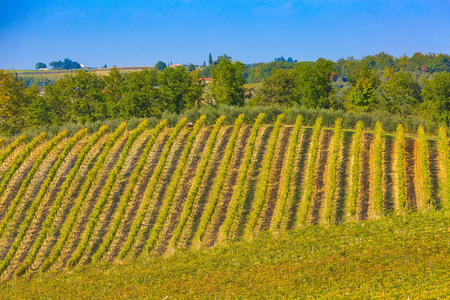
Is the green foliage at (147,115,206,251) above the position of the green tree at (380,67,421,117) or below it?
below

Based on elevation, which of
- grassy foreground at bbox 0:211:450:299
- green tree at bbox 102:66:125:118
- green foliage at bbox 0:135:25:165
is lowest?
grassy foreground at bbox 0:211:450:299

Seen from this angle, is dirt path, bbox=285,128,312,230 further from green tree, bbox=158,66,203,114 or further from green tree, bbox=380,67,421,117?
green tree, bbox=380,67,421,117

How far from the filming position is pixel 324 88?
75250mm

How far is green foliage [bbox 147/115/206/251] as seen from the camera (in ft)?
121

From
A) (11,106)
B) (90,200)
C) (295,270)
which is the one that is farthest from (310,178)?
(11,106)

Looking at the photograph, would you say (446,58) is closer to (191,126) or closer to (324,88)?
(324,88)

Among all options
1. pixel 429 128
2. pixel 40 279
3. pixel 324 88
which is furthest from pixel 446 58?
pixel 40 279

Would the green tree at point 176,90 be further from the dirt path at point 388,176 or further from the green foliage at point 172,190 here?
the dirt path at point 388,176

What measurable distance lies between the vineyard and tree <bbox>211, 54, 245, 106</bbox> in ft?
65.4

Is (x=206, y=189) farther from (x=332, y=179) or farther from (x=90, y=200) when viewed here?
(x=332, y=179)

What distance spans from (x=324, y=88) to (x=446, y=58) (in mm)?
144301

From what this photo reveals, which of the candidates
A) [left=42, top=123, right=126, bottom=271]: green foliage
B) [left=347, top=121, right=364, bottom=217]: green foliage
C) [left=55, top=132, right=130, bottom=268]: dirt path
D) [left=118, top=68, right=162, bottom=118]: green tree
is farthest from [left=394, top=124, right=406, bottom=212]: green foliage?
[left=118, top=68, right=162, bottom=118]: green tree

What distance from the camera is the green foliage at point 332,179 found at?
37372 millimetres

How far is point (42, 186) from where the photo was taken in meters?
43.3
